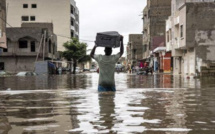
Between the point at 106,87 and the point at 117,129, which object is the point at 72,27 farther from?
the point at 117,129

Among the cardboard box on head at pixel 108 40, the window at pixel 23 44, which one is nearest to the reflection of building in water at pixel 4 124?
the cardboard box on head at pixel 108 40

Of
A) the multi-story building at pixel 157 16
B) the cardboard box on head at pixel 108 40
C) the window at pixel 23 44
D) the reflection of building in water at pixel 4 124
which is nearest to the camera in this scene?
the reflection of building in water at pixel 4 124

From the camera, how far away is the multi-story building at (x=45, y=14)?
273 feet

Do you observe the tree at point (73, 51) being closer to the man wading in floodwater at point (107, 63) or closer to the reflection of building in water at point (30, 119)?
the man wading in floodwater at point (107, 63)

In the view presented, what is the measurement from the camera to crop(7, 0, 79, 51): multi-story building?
8306 centimetres

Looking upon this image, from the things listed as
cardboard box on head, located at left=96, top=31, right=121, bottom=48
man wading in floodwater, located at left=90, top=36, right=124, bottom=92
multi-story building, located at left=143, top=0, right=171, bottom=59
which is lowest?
man wading in floodwater, located at left=90, top=36, right=124, bottom=92

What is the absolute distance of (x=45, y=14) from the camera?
83.4 meters

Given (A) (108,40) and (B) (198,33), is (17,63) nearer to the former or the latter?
(B) (198,33)

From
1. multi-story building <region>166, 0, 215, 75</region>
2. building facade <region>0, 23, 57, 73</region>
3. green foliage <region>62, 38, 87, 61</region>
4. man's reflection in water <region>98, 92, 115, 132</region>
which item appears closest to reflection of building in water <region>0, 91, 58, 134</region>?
man's reflection in water <region>98, 92, 115, 132</region>

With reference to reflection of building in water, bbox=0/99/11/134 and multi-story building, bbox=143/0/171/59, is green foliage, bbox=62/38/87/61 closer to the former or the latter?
multi-story building, bbox=143/0/171/59

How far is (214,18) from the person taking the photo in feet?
118

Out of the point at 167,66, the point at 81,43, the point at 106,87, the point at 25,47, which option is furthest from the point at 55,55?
the point at 106,87

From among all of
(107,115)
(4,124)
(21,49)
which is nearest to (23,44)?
(21,49)

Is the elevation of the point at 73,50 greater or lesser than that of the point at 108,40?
greater
